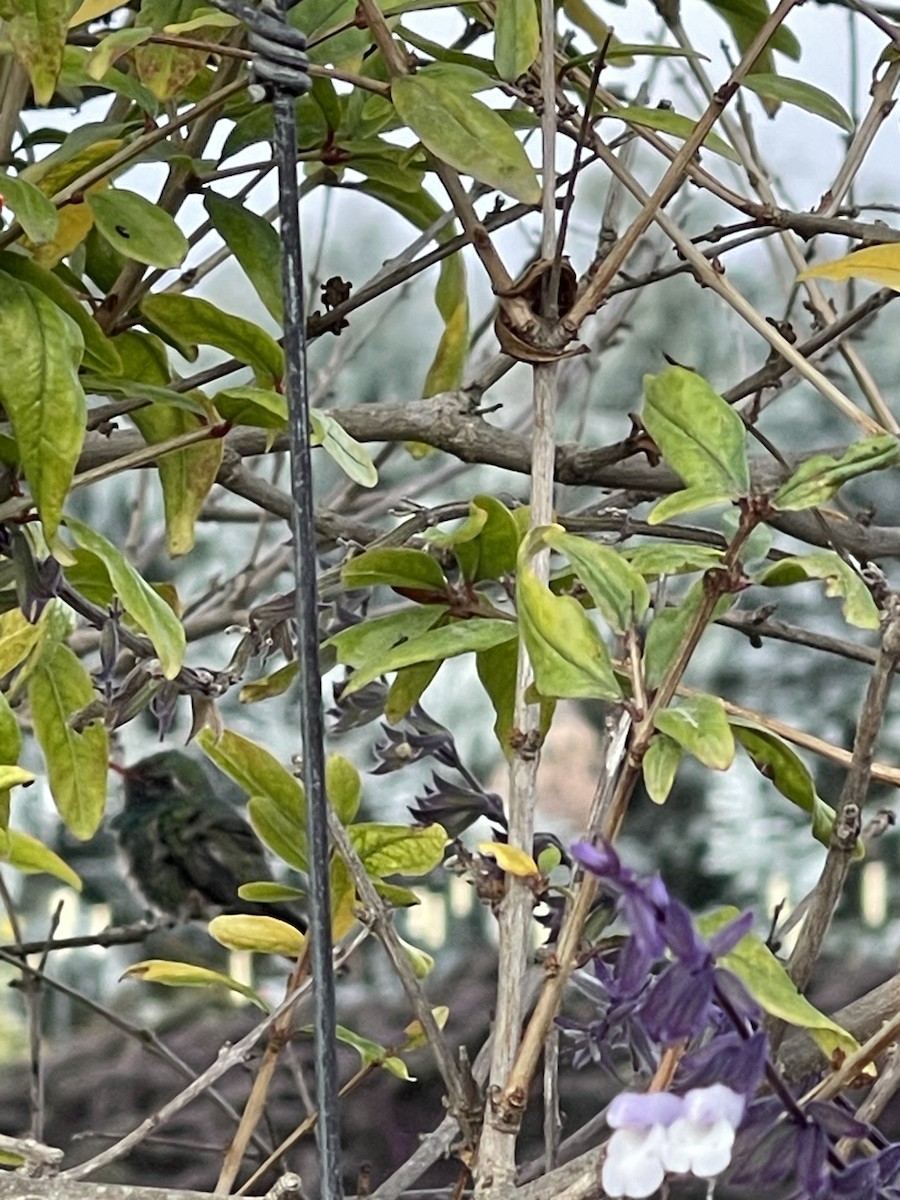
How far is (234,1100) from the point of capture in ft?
4.63

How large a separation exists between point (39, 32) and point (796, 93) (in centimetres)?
31

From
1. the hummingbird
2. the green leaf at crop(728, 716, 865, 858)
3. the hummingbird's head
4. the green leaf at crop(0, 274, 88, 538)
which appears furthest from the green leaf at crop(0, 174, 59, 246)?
the hummingbird

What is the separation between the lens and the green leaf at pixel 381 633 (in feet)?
1.51

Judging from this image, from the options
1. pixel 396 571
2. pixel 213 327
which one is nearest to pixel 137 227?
pixel 213 327

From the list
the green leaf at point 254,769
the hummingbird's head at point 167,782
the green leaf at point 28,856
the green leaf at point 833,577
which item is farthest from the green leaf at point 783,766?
the hummingbird's head at point 167,782

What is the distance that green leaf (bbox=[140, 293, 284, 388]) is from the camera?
0.49 m

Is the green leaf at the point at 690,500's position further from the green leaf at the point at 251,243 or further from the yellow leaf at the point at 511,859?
the green leaf at the point at 251,243

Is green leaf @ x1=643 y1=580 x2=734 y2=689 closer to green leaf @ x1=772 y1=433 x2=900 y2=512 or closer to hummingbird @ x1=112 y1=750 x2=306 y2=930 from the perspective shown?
green leaf @ x1=772 y1=433 x2=900 y2=512

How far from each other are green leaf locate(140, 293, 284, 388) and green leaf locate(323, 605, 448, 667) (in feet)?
0.32

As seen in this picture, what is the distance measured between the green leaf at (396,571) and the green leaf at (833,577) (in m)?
0.11

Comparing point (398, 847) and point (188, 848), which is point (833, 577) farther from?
point (188, 848)

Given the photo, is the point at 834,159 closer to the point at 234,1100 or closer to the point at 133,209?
the point at 234,1100

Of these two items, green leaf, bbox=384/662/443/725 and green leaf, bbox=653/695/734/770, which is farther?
green leaf, bbox=384/662/443/725

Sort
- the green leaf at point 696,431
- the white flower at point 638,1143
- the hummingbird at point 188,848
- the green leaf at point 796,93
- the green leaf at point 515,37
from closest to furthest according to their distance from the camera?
1. the white flower at point 638,1143
2. the green leaf at point 696,431
3. the green leaf at point 515,37
4. the green leaf at point 796,93
5. the hummingbird at point 188,848
